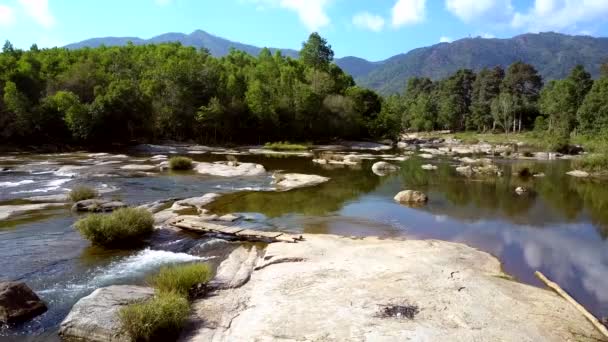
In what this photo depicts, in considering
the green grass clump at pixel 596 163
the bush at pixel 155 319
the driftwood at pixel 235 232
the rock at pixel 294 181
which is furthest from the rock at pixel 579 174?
the bush at pixel 155 319

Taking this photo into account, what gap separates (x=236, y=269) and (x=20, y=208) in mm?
17422

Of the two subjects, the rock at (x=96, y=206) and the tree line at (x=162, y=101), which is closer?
the rock at (x=96, y=206)

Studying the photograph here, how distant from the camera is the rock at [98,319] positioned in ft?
40.7

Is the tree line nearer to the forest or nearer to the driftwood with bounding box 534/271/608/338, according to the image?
the forest

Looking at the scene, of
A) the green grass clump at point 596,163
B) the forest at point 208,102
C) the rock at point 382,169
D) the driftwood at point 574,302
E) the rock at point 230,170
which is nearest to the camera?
the driftwood at point 574,302

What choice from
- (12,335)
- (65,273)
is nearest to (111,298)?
(12,335)

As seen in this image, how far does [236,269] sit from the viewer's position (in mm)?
18188

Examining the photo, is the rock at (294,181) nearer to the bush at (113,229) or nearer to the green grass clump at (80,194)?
the green grass clump at (80,194)

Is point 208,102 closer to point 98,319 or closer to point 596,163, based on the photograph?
point 596,163

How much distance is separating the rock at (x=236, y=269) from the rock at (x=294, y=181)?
18.7 metres

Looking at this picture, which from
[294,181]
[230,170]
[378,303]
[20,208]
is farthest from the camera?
[230,170]

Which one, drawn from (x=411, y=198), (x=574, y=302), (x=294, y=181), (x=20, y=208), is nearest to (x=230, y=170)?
(x=294, y=181)

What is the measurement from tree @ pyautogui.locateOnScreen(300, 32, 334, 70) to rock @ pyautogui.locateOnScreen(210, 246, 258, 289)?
109 m

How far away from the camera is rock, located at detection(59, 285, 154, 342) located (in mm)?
12391
